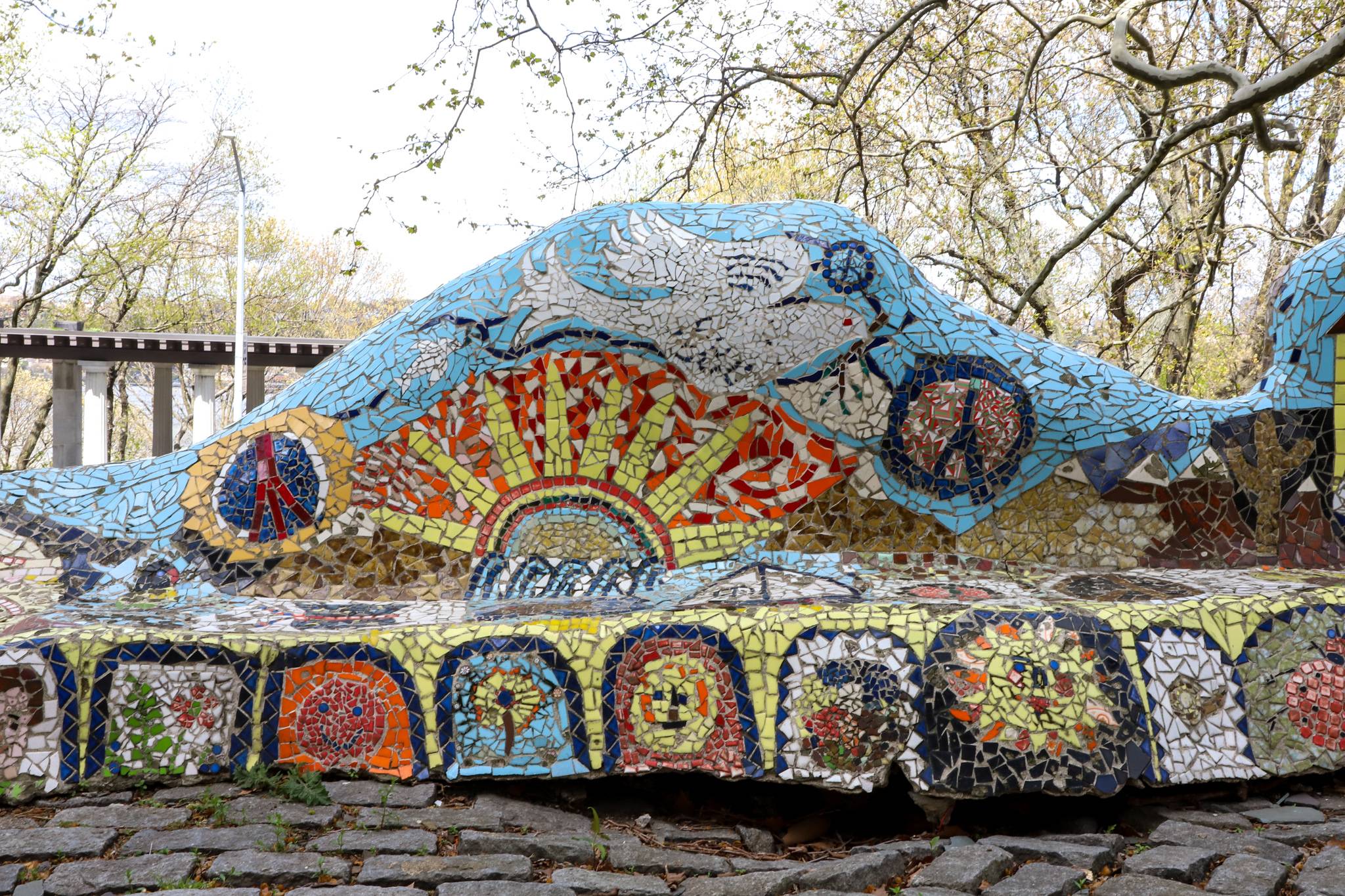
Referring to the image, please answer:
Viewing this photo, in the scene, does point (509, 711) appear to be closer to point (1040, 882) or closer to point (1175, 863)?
point (1040, 882)

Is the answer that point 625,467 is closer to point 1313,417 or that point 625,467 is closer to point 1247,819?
point 1247,819

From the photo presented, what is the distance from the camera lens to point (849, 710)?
3271 mm

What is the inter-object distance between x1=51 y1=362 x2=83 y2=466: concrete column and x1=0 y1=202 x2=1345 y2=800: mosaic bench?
397 inches

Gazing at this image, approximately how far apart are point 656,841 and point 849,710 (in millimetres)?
665

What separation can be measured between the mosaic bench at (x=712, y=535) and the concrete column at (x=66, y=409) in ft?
33.1

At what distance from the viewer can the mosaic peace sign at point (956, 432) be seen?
14.2ft

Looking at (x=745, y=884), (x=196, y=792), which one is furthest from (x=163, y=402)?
(x=745, y=884)

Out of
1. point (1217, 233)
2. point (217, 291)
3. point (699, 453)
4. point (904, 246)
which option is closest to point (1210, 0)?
point (1217, 233)

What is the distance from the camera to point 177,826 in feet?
9.48

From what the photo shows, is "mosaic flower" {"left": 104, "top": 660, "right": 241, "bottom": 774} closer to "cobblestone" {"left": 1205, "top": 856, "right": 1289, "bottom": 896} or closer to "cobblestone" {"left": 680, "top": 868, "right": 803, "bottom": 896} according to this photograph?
"cobblestone" {"left": 680, "top": 868, "right": 803, "bottom": 896}

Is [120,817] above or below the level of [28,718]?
below

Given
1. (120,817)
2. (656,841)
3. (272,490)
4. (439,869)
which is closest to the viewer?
(439,869)

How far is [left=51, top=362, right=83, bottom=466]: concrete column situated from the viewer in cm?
1315

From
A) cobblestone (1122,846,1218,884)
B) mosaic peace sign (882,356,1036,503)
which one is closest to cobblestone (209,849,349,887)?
cobblestone (1122,846,1218,884)
